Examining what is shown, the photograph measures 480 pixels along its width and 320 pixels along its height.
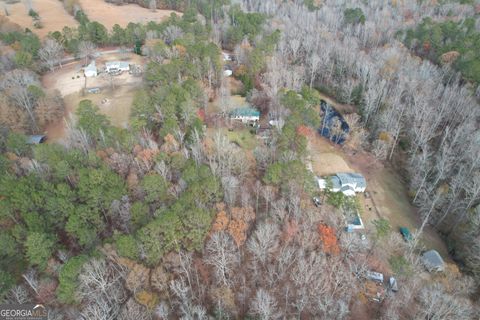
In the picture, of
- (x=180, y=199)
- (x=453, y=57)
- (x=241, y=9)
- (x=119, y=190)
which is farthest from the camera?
(x=241, y=9)

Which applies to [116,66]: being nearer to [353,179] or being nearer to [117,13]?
[117,13]

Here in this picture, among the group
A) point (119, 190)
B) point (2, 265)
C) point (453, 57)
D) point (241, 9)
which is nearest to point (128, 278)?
point (119, 190)

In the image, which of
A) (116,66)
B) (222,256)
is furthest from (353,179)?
(116,66)

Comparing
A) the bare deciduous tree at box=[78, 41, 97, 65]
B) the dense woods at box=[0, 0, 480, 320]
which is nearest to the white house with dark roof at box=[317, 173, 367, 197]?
the dense woods at box=[0, 0, 480, 320]

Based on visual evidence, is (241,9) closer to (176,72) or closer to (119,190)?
(176,72)

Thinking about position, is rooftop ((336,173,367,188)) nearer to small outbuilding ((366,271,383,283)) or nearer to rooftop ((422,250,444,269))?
rooftop ((422,250,444,269))

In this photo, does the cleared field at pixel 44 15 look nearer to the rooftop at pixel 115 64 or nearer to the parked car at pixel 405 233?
the rooftop at pixel 115 64
